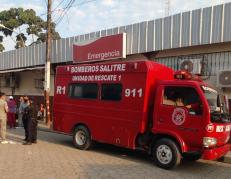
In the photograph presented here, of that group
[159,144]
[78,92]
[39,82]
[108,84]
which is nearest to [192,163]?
[159,144]

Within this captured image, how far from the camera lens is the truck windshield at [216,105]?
8.87 meters

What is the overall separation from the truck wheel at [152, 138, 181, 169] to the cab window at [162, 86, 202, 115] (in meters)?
0.96

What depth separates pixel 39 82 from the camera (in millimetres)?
24422

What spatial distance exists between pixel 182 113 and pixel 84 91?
362cm

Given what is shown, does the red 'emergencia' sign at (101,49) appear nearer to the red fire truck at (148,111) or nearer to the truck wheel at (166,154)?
the red fire truck at (148,111)

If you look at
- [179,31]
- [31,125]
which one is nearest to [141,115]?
[31,125]

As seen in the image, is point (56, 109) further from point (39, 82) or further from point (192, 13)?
point (39, 82)

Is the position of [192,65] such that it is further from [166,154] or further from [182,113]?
[166,154]

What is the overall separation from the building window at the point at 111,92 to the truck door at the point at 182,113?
1.36 meters

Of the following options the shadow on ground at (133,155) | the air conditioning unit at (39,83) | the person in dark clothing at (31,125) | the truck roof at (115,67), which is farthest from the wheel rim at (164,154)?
the air conditioning unit at (39,83)

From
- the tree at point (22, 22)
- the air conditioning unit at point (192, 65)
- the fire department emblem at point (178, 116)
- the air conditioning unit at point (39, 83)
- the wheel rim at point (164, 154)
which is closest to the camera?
the fire department emblem at point (178, 116)

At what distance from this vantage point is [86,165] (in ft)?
30.4

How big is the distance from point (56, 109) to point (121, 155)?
9.57 feet

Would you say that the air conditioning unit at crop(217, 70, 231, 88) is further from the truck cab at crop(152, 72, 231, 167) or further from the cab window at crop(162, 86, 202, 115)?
the cab window at crop(162, 86, 202, 115)
